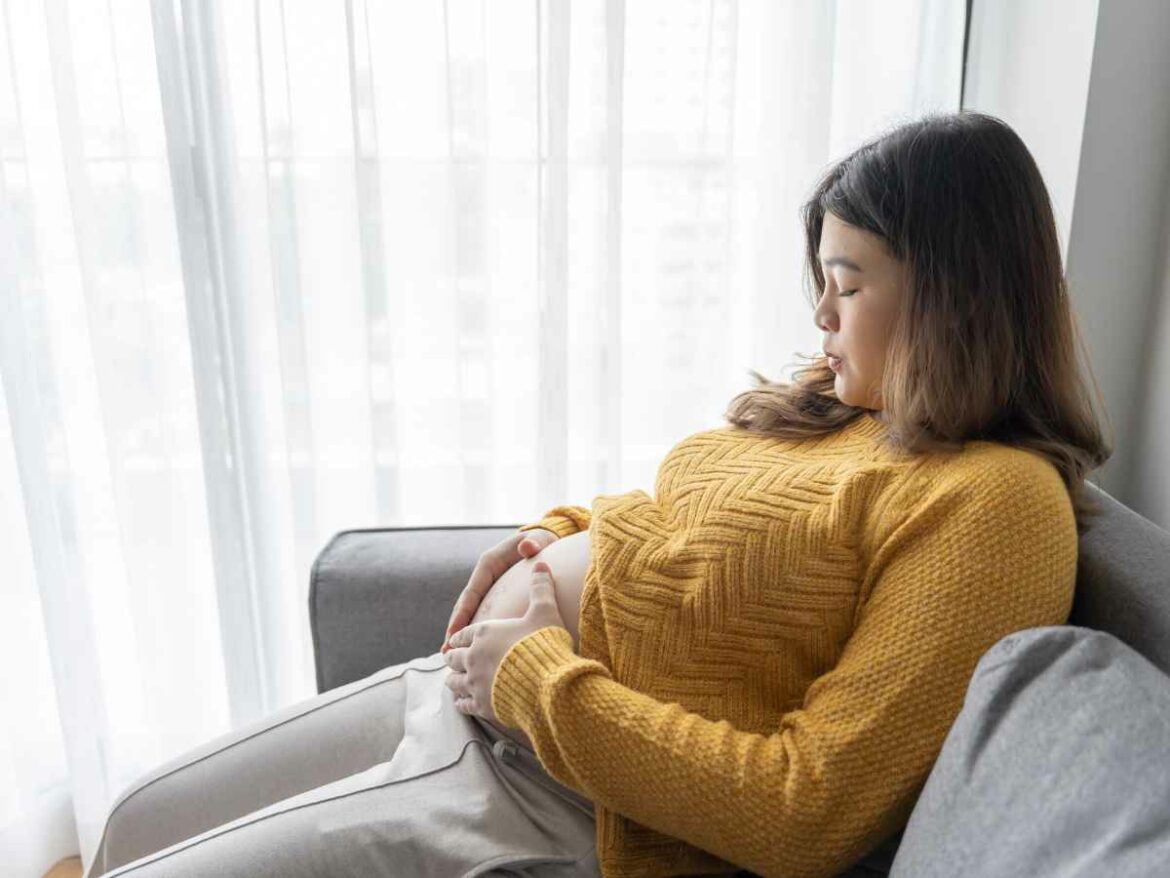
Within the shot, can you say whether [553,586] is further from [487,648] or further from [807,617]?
[807,617]

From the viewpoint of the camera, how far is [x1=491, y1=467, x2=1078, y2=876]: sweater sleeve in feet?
2.62

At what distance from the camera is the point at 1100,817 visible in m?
0.58

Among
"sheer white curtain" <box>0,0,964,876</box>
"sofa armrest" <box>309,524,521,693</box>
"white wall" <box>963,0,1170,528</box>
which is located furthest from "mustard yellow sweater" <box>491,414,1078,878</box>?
"sheer white curtain" <box>0,0,964,876</box>

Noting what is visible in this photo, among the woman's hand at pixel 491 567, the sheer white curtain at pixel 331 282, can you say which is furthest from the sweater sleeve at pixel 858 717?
the sheer white curtain at pixel 331 282

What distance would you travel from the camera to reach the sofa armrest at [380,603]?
1.32 meters

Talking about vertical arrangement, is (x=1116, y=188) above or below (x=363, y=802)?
above

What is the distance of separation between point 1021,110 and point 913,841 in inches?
44.7

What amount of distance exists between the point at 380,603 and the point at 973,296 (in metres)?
0.86

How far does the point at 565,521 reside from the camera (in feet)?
4.15

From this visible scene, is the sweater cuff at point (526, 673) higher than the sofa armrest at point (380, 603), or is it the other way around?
the sweater cuff at point (526, 673)

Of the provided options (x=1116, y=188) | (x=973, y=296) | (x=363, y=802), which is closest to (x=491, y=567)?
(x=363, y=802)

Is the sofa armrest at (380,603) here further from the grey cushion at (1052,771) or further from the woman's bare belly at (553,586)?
the grey cushion at (1052,771)

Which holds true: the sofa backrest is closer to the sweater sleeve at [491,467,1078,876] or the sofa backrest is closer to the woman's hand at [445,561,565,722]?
the sweater sleeve at [491,467,1078,876]

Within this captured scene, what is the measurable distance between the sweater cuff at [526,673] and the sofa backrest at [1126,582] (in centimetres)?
50
